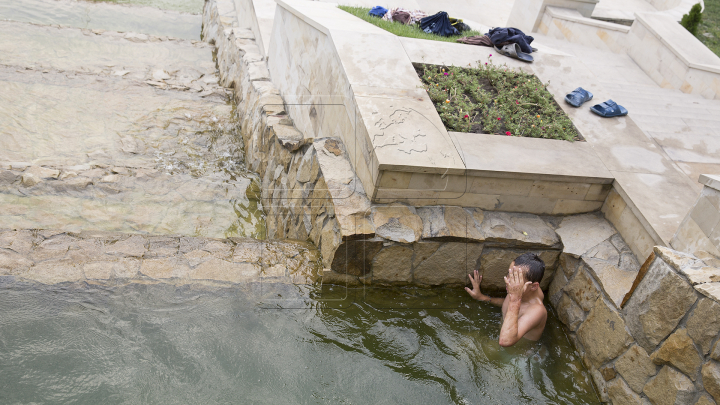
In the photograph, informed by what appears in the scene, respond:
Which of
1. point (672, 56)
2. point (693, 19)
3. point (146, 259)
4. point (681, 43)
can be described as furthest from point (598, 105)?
point (693, 19)

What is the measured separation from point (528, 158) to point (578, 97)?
5.43 feet

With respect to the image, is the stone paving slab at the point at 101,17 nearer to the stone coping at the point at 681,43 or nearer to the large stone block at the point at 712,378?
the stone coping at the point at 681,43

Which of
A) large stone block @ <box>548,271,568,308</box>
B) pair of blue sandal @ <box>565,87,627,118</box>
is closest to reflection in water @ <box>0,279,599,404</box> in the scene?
large stone block @ <box>548,271,568,308</box>

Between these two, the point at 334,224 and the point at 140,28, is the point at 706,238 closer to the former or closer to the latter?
the point at 334,224

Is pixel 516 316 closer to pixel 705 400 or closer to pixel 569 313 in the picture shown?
pixel 569 313

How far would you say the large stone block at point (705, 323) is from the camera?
2746 mm

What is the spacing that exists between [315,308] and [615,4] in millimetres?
10863

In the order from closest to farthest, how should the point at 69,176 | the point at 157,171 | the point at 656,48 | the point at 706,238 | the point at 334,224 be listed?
the point at 706,238
the point at 334,224
the point at 69,176
the point at 157,171
the point at 656,48

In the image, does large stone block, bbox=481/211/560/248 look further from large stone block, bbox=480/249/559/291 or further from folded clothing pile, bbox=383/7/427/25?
folded clothing pile, bbox=383/7/427/25

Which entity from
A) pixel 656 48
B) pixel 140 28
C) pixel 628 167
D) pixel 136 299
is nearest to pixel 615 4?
pixel 656 48

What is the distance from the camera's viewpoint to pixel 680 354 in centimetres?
299

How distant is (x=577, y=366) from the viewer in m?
3.84

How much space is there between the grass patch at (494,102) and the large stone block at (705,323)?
2330mm

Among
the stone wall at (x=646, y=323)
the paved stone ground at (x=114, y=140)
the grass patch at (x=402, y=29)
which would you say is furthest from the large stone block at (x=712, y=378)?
the grass patch at (x=402, y=29)
